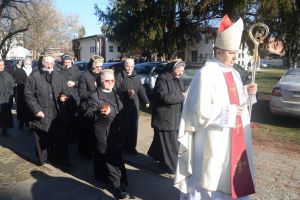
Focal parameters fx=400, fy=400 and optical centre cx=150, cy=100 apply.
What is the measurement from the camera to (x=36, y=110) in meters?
6.24

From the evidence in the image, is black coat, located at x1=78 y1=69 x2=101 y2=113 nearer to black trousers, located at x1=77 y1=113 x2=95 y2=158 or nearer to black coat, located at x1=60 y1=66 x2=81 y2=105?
black coat, located at x1=60 y1=66 x2=81 y2=105

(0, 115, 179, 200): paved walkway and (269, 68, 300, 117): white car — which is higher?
(269, 68, 300, 117): white car

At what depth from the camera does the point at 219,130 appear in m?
3.75

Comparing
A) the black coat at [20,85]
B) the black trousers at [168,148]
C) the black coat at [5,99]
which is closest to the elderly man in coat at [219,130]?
the black trousers at [168,148]

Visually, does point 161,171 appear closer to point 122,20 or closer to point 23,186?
point 23,186

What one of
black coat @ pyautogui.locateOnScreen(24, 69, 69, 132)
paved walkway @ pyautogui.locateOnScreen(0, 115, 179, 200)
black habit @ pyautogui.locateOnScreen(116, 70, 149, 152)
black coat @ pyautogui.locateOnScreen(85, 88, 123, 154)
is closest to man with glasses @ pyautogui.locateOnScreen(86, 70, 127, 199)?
black coat @ pyautogui.locateOnScreen(85, 88, 123, 154)

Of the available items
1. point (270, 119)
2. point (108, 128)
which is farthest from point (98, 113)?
point (270, 119)

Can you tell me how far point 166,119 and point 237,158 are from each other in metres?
2.28

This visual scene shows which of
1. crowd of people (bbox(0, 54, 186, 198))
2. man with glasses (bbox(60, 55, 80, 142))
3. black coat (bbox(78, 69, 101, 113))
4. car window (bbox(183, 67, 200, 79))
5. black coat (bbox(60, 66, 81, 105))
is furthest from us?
car window (bbox(183, 67, 200, 79))

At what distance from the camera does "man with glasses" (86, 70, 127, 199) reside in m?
5.23

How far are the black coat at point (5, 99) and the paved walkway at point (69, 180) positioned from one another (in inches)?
60.4

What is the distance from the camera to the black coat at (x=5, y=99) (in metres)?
9.04

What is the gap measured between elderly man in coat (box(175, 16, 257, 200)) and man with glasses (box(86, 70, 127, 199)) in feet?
5.22

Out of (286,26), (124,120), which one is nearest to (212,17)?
(286,26)
